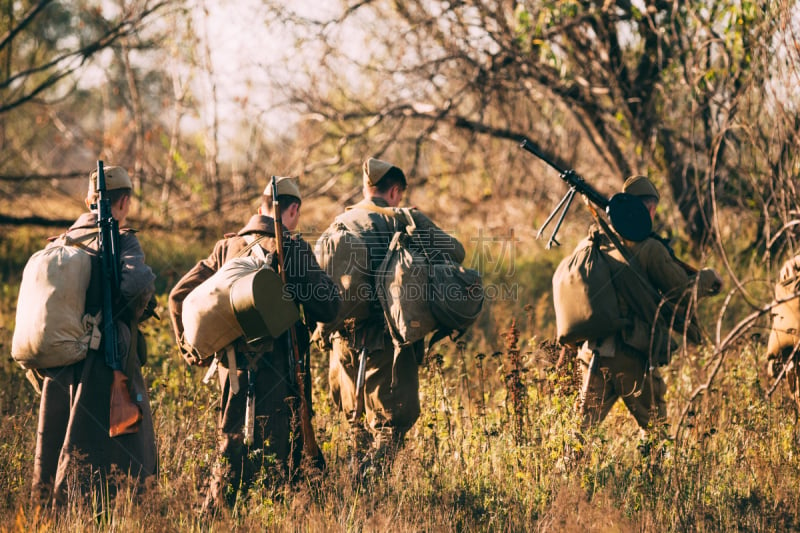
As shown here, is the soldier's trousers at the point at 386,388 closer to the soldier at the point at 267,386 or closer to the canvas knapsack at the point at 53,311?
the soldier at the point at 267,386

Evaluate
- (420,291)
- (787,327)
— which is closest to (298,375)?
(420,291)

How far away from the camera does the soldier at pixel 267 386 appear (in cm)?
444

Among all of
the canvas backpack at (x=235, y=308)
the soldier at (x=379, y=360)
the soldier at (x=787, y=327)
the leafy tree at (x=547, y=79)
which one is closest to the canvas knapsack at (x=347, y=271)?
the soldier at (x=379, y=360)

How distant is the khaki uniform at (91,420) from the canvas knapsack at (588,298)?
239 centimetres

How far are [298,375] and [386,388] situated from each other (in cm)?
71

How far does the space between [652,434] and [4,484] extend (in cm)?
366

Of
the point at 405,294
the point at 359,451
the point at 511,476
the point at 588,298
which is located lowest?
the point at 511,476

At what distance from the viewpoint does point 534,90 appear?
392 inches

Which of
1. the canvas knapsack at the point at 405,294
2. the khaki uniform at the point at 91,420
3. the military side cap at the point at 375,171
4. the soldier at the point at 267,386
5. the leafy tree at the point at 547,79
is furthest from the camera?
the leafy tree at the point at 547,79

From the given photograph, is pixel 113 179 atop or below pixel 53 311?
atop

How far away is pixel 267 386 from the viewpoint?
4.53 metres

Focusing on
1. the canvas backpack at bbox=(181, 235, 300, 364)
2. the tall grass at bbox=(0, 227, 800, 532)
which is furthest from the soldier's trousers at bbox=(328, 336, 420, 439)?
the canvas backpack at bbox=(181, 235, 300, 364)

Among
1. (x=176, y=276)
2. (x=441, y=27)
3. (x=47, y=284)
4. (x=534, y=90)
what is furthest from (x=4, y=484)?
(x=534, y=90)

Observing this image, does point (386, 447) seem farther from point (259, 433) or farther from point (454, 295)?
point (454, 295)
